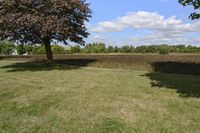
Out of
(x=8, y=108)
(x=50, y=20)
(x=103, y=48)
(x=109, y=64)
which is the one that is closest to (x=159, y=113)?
(x=8, y=108)

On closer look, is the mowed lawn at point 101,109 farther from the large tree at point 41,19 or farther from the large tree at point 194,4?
the large tree at point 41,19

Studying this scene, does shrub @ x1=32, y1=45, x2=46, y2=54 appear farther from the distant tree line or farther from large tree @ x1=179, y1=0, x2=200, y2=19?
large tree @ x1=179, y1=0, x2=200, y2=19

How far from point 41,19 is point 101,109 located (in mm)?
16201

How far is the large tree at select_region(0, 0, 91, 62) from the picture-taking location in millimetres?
25734

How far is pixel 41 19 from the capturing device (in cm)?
2567

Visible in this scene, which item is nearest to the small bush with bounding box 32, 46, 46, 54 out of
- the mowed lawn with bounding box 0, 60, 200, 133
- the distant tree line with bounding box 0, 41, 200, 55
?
the distant tree line with bounding box 0, 41, 200, 55

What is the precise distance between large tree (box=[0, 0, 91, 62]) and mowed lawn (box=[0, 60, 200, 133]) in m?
11.0

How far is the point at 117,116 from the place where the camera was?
9.80m

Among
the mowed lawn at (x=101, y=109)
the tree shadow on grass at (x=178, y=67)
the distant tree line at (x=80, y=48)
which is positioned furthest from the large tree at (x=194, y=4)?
the distant tree line at (x=80, y=48)

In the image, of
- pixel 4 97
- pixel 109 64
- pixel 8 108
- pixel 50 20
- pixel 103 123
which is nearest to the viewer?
pixel 103 123

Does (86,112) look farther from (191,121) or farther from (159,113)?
(191,121)

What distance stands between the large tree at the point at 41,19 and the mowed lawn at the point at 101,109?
11.0m

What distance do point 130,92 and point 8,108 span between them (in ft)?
15.4

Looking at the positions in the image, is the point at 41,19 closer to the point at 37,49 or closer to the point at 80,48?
the point at 37,49
